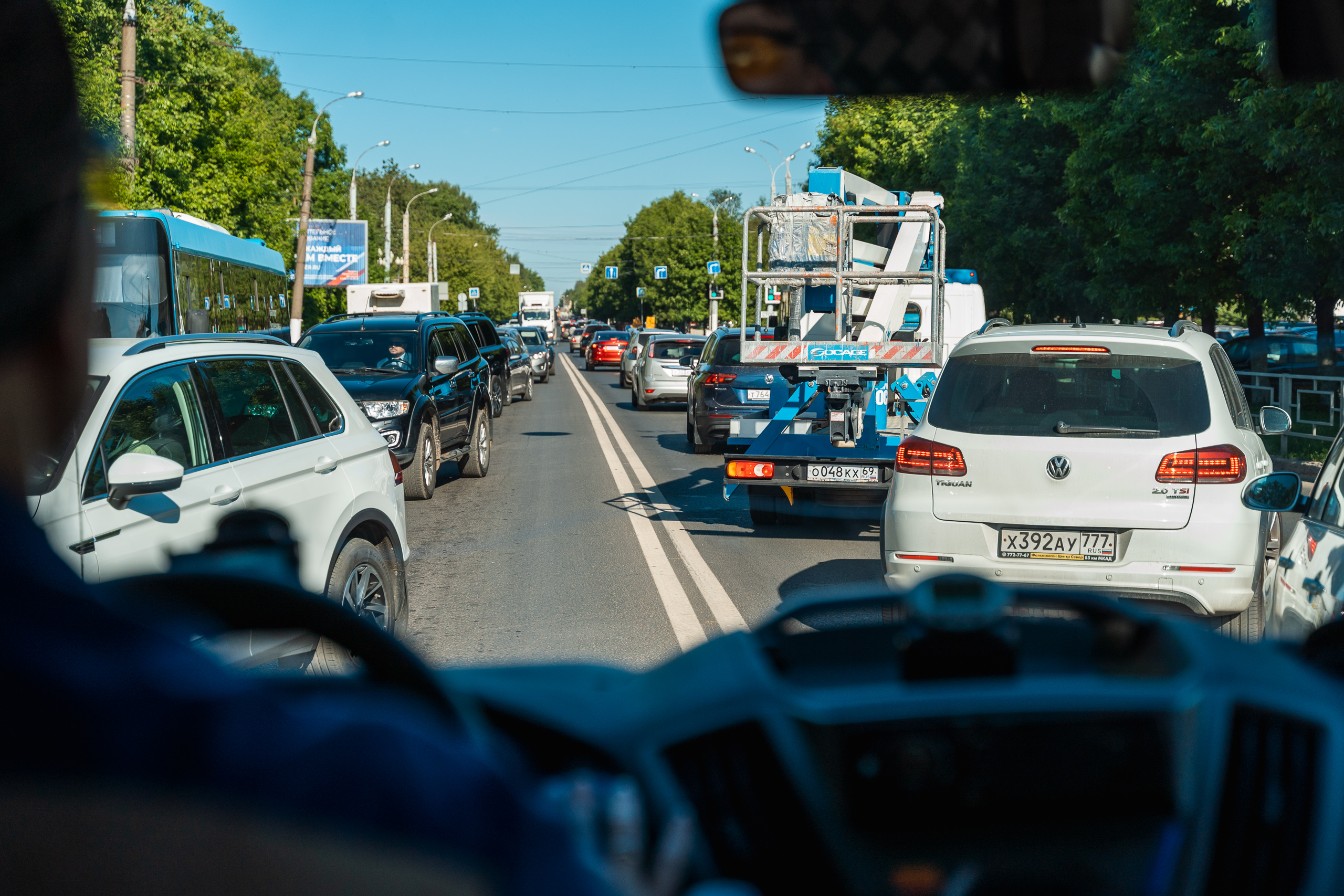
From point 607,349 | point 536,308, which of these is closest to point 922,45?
point 607,349

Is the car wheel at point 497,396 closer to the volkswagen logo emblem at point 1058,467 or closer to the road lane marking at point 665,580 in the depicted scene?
the road lane marking at point 665,580

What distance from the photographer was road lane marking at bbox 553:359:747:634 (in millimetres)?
7273

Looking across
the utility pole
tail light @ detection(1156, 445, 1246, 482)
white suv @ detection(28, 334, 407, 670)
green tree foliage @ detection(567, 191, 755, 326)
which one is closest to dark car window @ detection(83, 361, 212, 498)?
white suv @ detection(28, 334, 407, 670)

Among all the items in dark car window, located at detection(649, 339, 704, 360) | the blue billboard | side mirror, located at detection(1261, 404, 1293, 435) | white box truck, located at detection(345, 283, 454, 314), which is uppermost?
the blue billboard

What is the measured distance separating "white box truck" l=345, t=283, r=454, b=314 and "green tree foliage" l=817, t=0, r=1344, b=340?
13.3 metres

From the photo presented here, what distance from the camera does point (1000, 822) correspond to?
170 centimetres

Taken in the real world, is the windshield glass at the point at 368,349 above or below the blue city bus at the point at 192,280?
below

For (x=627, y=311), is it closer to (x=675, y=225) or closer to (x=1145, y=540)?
(x=675, y=225)

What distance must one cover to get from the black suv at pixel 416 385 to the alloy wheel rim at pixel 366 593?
6.60 metres

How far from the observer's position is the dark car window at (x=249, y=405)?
523 cm

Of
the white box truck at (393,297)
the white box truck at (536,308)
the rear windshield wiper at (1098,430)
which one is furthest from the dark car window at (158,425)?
the white box truck at (536,308)

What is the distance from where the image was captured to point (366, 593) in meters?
5.70

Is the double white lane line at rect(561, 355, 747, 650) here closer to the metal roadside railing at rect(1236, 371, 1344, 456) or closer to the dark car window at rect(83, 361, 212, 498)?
the dark car window at rect(83, 361, 212, 498)

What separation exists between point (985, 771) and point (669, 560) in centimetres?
766
